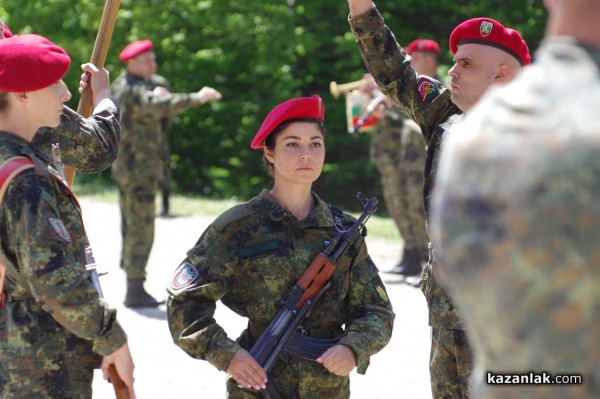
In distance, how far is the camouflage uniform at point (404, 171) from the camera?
11.0m

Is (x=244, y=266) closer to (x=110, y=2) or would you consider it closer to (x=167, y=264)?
(x=110, y=2)

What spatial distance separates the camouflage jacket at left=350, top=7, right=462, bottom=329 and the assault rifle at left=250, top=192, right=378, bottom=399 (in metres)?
0.56

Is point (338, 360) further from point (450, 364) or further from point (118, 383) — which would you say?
point (118, 383)

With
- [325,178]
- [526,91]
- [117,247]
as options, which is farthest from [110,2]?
[325,178]

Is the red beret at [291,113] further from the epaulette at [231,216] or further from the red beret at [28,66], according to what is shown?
the red beret at [28,66]

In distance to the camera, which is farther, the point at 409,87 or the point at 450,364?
the point at 409,87

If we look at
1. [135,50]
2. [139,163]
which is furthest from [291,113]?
[135,50]

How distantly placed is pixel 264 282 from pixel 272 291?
1.8 inches

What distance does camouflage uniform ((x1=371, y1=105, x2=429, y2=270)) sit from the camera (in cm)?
1101

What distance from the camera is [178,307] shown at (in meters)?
4.12

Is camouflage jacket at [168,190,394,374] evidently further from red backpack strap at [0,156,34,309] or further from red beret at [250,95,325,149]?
red backpack strap at [0,156,34,309]

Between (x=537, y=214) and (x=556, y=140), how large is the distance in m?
0.13

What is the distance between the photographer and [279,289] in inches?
164

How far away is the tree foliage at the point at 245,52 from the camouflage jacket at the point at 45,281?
49.8 ft
